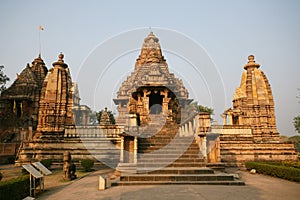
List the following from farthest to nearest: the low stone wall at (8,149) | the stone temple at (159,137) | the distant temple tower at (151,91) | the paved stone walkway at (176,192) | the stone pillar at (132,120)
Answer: the distant temple tower at (151,91) < the low stone wall at (8,149) < the stone pillar at (132,120) < the stone temple at (159,137) < the paved stone walkway at (176,192)

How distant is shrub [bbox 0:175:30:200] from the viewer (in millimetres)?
6191

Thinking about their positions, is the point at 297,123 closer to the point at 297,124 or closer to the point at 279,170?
the point at 297,124

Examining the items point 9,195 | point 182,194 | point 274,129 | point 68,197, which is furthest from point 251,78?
point 9,195

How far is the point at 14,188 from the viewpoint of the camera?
6.68 meters

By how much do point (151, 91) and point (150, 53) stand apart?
14.6 m

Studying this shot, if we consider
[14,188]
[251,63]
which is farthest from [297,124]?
[14,188]

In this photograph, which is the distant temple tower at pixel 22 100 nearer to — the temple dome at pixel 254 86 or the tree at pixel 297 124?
the temple dome at pixel 254 86

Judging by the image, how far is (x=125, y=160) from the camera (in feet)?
37.2

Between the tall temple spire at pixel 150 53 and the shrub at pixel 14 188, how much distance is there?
2837 cm

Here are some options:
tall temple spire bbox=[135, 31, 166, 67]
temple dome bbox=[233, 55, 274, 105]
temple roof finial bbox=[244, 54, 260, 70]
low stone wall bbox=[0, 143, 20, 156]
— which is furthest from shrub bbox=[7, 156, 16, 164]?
temple roof finial bbox=[244, 54, 260, 70]

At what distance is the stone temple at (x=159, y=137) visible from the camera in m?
10.6

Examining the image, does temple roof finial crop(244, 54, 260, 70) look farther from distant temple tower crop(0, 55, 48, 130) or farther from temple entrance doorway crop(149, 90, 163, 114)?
distant temple tower crop(0, 55, 48, 130)

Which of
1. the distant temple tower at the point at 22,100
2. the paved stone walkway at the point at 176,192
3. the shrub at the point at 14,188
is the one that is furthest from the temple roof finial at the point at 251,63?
the distant temple tower at the point at 22,100

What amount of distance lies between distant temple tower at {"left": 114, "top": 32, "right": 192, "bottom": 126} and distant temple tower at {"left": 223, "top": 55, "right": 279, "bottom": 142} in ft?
19.3
